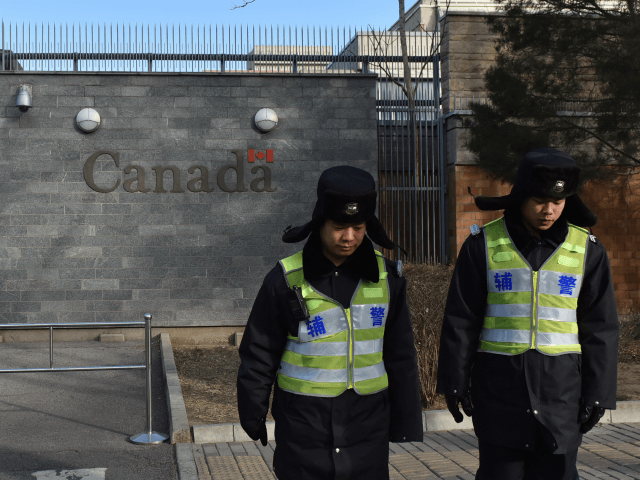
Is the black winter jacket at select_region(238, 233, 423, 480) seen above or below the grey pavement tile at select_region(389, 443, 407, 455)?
above

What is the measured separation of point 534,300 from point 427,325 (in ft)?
11.9

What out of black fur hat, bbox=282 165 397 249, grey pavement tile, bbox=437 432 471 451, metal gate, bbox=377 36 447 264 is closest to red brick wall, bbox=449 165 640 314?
metal gate, bbox=377 36 447 264

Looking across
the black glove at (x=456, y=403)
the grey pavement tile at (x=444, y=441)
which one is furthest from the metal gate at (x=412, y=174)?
the black glove at (x=456, y=403)

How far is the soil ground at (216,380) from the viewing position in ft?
21.5

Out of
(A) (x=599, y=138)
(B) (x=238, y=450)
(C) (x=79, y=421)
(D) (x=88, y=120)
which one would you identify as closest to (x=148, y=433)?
(B) (x=238, y=450)

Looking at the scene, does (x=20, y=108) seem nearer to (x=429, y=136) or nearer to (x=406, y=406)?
(x=429, y=136)

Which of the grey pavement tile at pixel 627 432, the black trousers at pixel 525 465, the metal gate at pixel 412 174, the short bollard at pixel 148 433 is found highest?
the metal gate at pixel 412 174

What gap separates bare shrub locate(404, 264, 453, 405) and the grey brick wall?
4337 mm

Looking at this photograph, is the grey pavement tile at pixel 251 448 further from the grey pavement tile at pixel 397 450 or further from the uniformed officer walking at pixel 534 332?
the uniformed officer walking at pixel 534 332

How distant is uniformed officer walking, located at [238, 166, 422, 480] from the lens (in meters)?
2.84

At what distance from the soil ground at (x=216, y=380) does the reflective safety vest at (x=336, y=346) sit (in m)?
3.41

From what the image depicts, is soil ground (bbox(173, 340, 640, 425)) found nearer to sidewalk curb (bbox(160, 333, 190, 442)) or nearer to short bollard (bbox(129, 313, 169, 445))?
sidewalk curb (bbox(160, 333, 190, 442))

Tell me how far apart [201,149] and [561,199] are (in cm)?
867

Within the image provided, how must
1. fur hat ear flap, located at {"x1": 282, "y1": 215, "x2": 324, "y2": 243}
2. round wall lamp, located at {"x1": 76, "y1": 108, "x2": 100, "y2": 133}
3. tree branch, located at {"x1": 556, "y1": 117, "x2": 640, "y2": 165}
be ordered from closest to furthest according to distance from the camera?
fur hat ear flap, located at {"x1": 282, "y1": 215, "x2": 324, "y2": 243}, tree branch, located at {"x1": 556, "y1": 117, "x2": 640, "y2": 165}, round wall lamp, located at {"x1": 76, "y1": 108, "x2": 100, "y2": 133}
